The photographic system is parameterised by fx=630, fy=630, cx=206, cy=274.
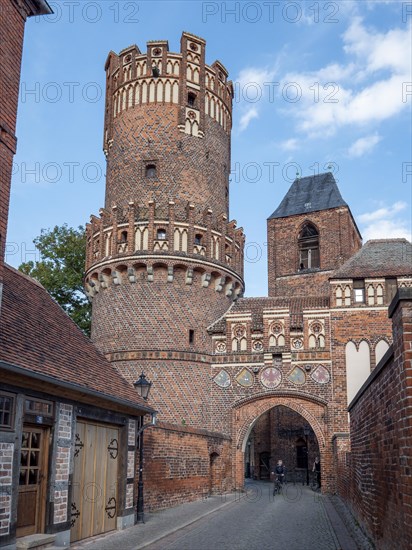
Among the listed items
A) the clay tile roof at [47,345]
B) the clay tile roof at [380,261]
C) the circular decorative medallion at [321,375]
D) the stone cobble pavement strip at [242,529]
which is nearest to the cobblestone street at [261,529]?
the stone cobble pavement strip at [242,529]

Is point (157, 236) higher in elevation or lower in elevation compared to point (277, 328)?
higher

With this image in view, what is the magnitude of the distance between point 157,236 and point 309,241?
15715 mm

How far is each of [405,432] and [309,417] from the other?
18.4m

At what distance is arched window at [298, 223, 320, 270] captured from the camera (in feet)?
123

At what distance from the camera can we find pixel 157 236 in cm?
2489

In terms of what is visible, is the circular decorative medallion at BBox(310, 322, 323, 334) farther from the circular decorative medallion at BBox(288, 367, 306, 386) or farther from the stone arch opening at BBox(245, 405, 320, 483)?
the stone arch opening at BBox(245, 405, 320, 483)

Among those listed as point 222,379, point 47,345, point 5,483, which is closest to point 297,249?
point 222,379

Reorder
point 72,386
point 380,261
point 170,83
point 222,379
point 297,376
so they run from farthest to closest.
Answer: point 170,83 → point 380,261 → point 222,379 → point 297,376 → point 72,386

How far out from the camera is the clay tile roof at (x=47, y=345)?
10.8 meters

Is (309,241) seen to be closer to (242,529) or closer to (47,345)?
(242,529)

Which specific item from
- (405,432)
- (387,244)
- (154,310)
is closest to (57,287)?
(154,310)

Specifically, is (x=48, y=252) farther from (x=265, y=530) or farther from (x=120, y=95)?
(x=265, y=530)

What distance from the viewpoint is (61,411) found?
11430 millimetres

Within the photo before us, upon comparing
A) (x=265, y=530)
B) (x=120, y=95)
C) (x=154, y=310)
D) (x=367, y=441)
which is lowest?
(x=265, y=530)
